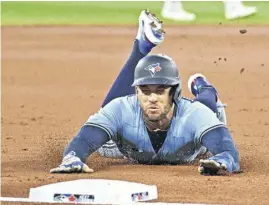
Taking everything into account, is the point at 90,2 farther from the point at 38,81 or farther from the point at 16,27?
the point at 38,81

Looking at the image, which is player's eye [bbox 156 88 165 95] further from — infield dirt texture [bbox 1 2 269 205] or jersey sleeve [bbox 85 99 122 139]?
infield dirt texture [bbox 1 2 269 205]

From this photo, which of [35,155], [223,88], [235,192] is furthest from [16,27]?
[235,192]

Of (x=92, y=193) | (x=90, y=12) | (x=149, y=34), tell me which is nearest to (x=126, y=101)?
→ (x=149, y=34)

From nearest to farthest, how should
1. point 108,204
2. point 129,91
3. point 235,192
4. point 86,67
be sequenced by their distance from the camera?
point 108,204 → point 235,192 → point 129,91 → point 86,67

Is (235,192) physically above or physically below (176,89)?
below

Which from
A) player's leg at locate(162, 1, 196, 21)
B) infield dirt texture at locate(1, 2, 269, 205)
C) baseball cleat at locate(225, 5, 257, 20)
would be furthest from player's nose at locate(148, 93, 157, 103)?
player's leg at locate(162, 1, 196, 21)

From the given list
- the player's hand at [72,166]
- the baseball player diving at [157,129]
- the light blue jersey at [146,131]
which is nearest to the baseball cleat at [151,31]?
the baseball player diving at [157,129]
